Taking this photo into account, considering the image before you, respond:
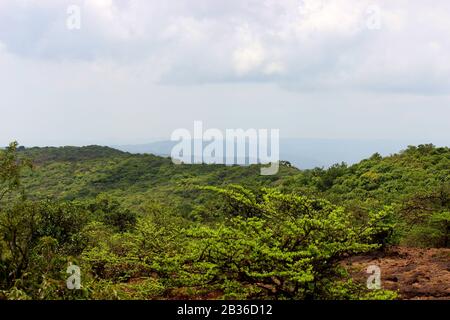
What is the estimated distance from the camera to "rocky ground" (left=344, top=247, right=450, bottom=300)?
993 cm

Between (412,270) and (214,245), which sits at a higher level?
(214,245)

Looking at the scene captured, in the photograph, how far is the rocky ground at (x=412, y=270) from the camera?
993 centimetres

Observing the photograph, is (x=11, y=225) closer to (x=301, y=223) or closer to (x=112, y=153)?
(x=301, y=223)

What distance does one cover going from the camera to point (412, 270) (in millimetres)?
11930

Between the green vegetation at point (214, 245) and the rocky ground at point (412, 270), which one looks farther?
the rocky ground at point (412, 270)

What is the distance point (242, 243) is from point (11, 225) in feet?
13.1

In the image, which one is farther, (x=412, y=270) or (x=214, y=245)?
(x=412, y=270)

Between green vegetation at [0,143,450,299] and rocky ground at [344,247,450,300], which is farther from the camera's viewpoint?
rocky ground at [344,247,450,300]

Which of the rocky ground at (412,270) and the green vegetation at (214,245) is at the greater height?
the green vegetation at (214,245)

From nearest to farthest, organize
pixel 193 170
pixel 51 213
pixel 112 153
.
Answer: pixel 51 213 → pixel 193 170 → pixel 112 153

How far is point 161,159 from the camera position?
251 ft

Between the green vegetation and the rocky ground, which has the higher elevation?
the green vegetation
